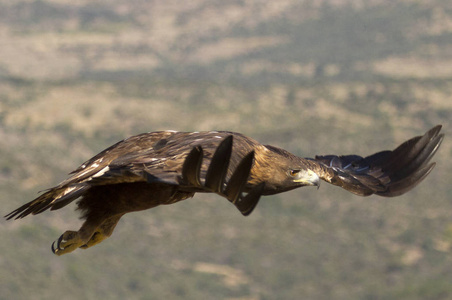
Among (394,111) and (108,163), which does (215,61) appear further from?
(108,163)

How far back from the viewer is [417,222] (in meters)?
58.7

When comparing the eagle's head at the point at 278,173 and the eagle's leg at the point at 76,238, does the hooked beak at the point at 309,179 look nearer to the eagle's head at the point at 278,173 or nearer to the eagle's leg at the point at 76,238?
the eagle's head at the point at 278,173

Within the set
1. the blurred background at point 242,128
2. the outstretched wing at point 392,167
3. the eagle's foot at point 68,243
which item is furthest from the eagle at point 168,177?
the blurred background at point 242,128

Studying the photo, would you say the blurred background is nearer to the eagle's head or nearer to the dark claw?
the eagle's head

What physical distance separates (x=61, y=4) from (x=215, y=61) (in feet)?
103

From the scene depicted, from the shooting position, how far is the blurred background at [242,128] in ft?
159

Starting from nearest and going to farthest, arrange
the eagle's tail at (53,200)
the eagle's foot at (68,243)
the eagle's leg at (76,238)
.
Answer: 1. the eagle's tail at (53,200)
2. the eagle's leg at (76,238)
3. the eagle's foot at (68,243)

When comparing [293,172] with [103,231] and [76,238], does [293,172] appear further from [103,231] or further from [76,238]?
[76,238]

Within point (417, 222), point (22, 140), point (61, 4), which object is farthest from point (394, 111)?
point (61, 4)

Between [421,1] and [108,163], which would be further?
[421,1]

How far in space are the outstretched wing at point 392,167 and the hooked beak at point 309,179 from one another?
1629 mm

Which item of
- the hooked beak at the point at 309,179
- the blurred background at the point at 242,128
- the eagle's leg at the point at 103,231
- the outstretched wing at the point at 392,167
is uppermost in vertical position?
the hooked beak at the point at 309,179

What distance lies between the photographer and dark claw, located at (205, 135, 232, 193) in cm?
832

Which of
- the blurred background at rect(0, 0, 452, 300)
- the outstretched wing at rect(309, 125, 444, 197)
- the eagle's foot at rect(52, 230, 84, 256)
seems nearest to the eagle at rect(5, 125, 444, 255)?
the eagle's foot at rect(52, 230, 84, 256)
